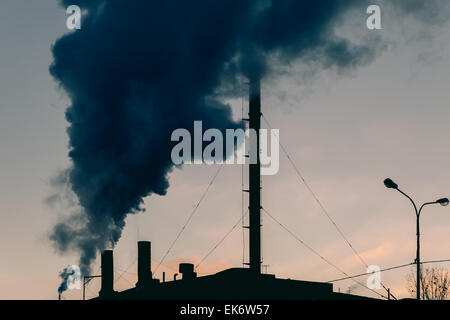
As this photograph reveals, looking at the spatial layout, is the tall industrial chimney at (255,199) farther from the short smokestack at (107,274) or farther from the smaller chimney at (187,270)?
the short smokestack at (107,274)

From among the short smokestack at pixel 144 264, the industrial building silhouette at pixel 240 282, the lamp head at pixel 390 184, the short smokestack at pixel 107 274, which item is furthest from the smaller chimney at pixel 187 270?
the lamp head at pixel 390 184

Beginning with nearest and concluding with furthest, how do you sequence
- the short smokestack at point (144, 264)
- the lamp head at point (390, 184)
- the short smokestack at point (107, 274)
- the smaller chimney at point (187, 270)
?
1. the lamp head at point (390, 184)
2. the smaller chimney at point (187, 270)
3. the short smokestack at point (144, 264)
4. the short smokestack at point (107, 274)

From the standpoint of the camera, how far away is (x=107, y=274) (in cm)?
4525

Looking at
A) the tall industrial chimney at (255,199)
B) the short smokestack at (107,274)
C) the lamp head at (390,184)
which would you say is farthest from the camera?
the tall industrial chimney at (255,199)

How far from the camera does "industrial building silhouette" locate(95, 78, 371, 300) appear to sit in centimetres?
4162

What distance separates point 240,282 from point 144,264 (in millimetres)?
5297

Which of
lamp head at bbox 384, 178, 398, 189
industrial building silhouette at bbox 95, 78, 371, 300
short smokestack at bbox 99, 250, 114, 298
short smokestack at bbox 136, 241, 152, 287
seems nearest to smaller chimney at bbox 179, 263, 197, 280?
industrial building silhouette at bbox 95, 78, 371, 300

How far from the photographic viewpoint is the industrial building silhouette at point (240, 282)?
41.6 metres

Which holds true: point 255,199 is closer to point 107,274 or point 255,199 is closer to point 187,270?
point 187,270
